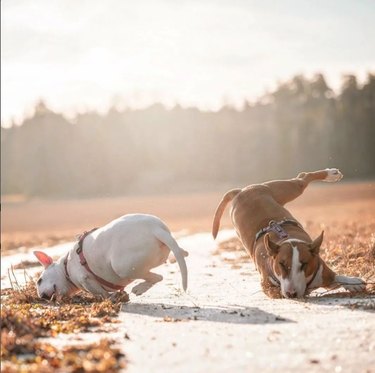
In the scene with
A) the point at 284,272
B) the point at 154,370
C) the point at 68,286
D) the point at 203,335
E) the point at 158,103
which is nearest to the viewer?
the point at 154,370

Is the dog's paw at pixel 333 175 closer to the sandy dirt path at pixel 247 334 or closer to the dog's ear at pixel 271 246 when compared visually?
the sandy dirt path at pixel 247 334

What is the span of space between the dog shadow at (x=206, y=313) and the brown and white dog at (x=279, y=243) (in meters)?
0.65

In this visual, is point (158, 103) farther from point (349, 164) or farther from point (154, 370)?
point (154, 370)

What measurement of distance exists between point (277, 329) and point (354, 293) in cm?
209

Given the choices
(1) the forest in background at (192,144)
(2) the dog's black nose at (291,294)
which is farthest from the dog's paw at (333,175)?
(1) the forest in background at (192,144)

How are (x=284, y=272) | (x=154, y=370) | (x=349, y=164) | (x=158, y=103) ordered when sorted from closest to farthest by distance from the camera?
(x=154, y=370), (x=284, y=272), (x=349, y=164), (x=158, y=103)

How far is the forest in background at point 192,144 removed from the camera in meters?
73.8

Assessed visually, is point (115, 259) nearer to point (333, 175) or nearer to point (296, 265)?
point (296, 265)

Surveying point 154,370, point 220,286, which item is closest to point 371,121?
point 220,286

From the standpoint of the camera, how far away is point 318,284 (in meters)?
6.85

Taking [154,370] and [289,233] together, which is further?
[289,233]

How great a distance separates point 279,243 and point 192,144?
75.6m

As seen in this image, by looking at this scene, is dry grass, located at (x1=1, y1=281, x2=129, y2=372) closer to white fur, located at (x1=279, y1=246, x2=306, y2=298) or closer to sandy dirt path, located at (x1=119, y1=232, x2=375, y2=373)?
sandy dirt path, located at (x1=119, y1=232, x2=375, y2=373)

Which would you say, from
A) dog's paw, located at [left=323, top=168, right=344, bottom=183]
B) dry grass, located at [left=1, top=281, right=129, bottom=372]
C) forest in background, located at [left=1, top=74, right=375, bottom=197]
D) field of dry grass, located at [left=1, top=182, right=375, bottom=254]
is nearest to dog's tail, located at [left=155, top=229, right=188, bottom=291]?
dry grass, located at [left=1, top=281, right=129, bottom=372]
